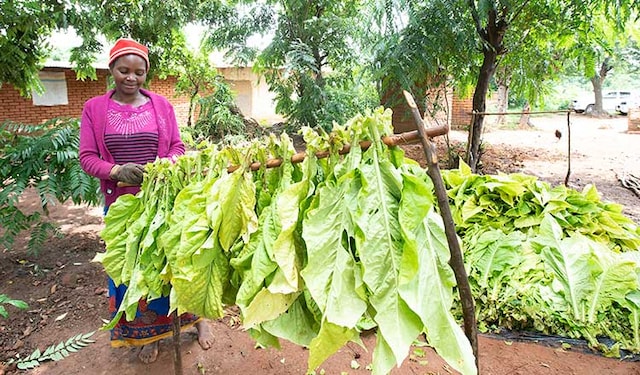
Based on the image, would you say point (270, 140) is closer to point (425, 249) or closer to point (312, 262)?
point (312, 262)

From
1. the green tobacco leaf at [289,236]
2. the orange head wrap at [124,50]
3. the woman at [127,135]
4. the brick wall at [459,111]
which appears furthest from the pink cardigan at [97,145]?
the brick wall at [459,111]

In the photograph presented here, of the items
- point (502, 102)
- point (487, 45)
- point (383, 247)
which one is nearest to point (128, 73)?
point (383, 247)

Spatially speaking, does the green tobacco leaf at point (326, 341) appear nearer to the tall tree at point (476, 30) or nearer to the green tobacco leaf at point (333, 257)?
the green tobacco leaf at point (333, 257)

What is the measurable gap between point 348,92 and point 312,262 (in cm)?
934

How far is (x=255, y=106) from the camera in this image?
17.4 metres

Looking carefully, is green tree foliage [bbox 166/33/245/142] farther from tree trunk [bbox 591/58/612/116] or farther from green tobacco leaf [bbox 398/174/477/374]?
tree trunk [bbox 591/58/612/116]

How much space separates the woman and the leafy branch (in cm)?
54

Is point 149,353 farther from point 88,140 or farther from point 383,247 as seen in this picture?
point 383,247

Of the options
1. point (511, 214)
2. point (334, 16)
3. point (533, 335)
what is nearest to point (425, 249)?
point (533, 335)

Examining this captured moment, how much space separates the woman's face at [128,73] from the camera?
2108 mm

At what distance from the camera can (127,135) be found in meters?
2.18

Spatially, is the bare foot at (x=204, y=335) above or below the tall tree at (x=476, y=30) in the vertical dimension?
below

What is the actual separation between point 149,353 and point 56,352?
0.66 m

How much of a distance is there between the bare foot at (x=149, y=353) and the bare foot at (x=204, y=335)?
0.27m
